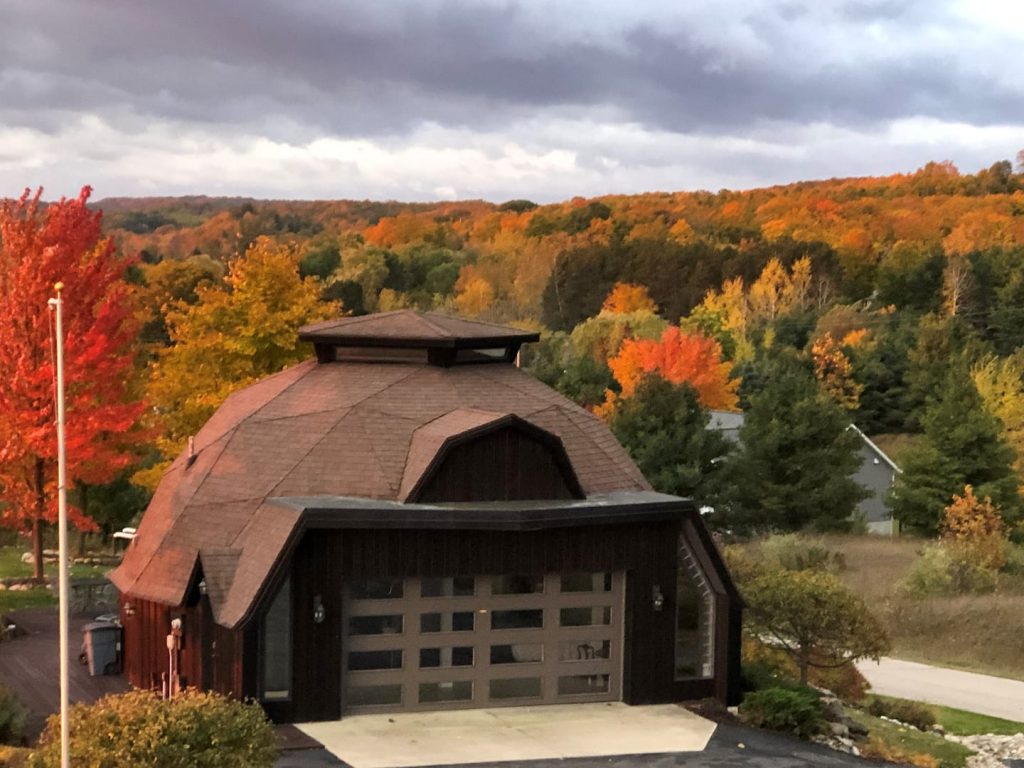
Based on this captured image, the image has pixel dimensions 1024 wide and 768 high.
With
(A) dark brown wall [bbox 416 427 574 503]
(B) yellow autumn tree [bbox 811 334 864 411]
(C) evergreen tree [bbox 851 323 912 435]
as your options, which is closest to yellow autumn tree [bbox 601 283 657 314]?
(B) yellow autumn tree [bbox 811 334 864 411]

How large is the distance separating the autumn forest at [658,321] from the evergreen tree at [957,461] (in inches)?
3.6

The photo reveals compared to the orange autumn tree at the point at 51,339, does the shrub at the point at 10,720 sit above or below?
below

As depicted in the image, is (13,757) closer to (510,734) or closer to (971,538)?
(510,734)

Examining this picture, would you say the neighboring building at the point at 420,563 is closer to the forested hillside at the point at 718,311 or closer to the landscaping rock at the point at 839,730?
the landscaping rock at the point at 839,730

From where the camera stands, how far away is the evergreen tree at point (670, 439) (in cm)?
4597

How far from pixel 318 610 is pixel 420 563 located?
1.73 meters

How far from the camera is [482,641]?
23188 mm

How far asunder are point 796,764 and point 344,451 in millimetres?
8732

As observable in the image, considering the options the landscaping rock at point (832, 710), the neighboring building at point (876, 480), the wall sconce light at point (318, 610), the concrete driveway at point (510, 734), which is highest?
the wall sconce light at point (318, 610)

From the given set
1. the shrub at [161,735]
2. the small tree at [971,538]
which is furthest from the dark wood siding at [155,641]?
the small tree at [971,538]

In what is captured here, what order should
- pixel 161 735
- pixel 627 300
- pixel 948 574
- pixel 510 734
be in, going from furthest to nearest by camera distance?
pixel 627 300 → pixel 948 574 → pixel 510 734 → pixel 161 735

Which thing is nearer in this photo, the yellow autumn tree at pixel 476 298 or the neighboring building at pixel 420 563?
the neighboring building at pixel 420 563

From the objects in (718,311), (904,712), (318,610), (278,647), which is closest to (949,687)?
(904,712)

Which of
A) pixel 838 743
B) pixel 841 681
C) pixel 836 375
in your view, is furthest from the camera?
pixel 836 375
